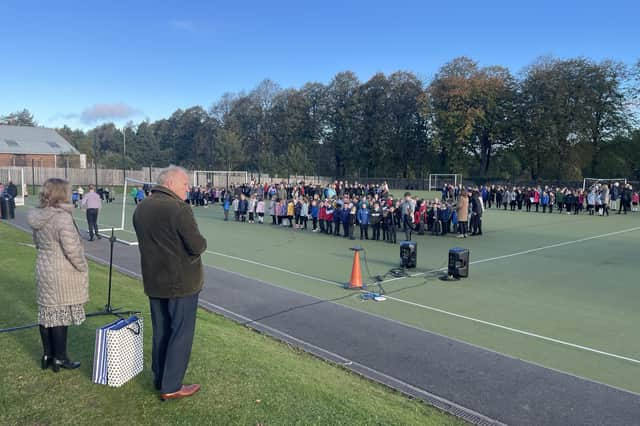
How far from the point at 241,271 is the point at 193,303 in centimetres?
836

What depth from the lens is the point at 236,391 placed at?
436 cm

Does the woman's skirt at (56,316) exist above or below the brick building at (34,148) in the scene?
below

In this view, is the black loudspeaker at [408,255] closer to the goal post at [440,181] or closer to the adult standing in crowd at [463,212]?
the adult standing in crowd at [463,212]

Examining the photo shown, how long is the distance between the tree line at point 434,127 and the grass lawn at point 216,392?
59.9 m

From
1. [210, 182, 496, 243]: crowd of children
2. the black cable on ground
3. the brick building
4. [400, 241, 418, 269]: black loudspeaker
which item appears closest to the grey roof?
the brick building

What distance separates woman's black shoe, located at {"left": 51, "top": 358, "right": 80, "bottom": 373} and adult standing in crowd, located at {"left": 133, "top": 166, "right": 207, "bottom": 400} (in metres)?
1.21

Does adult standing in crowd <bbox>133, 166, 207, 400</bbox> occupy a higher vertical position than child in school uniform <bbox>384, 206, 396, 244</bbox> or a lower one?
higher

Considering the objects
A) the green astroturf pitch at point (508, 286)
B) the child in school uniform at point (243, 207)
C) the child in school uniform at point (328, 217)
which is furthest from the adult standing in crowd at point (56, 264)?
the child in school uniform at point (243, 207)

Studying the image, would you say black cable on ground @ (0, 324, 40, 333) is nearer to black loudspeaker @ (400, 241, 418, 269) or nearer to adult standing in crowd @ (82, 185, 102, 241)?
black loudspeaker @ (400, 241, 418, 269)

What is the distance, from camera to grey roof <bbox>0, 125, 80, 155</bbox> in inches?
2522

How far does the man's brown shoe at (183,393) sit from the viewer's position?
3.94m

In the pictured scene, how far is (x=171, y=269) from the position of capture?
3.84 metres

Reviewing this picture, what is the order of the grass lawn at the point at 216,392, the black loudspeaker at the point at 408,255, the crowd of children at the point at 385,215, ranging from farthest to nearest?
the crowd of children at the point at 385,215 < the black loudspeaker at the point at 408,255 < the grass lawn at the point at 216,392

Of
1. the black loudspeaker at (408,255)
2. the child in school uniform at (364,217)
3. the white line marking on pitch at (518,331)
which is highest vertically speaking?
the child in school uniform at (364,217)
